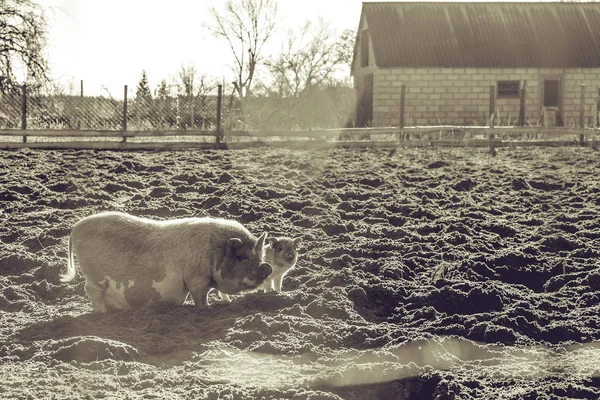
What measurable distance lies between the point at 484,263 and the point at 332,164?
6.59 metres

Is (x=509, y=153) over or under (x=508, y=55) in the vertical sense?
under

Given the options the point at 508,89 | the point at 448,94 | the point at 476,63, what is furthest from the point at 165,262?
the point at 508,89

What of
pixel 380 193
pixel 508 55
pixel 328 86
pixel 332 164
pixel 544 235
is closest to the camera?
pixel 544 235

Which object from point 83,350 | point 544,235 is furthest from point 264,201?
point 83,350

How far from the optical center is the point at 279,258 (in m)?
6.90

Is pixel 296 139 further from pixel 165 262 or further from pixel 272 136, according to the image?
pixel 165 262

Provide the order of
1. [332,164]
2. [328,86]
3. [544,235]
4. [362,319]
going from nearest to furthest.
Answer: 1. [362,319]
2. [544,235]
3. [332,164]
4. [328,86]

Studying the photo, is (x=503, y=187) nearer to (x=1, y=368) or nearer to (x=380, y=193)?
(x=380, y=193)

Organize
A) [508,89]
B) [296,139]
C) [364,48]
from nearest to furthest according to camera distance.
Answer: [296,139], [508,89], [364,48]

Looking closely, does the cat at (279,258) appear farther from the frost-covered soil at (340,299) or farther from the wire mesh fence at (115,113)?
the wire mesh fence at (115,113)

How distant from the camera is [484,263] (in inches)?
297

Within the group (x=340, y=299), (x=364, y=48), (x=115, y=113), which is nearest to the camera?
(x=340, y=299)

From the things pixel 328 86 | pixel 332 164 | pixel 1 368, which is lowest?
pixel 1 368

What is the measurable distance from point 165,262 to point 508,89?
23.0 metres
